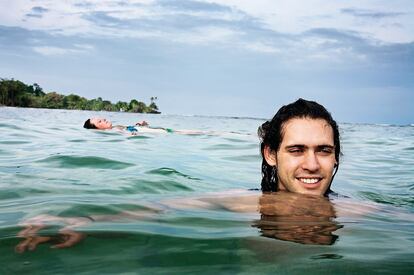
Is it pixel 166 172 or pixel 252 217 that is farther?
pixel 166 172

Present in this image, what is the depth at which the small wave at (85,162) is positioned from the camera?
22.2 ft

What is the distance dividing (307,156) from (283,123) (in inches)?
17.8

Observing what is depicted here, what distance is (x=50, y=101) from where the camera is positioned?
122 metres

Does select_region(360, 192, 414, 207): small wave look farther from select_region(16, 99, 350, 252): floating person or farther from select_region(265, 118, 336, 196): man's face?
select_region(265, 118, 336, 196): man's face

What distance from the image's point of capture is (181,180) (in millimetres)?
6062

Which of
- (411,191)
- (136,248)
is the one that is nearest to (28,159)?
(136,248)

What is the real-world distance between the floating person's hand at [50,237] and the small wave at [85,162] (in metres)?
3.80

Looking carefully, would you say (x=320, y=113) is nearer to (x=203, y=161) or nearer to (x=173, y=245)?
(x=173, y=245)

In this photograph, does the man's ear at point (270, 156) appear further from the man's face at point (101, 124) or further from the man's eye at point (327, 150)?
the man's face at point (101, 124)

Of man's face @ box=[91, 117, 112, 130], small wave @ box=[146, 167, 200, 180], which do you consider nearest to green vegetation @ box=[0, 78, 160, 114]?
man's face @ box=[91, 117, 112, 130]

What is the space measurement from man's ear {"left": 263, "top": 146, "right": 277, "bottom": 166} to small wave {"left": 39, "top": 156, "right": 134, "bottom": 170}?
10.1 feet

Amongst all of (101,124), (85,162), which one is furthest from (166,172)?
(101,124)

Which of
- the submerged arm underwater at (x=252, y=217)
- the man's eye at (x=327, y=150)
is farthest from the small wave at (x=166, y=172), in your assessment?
the man's eye at (x=327, y=150)

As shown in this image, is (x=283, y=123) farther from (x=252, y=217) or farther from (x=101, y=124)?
(x=101, y=124)
